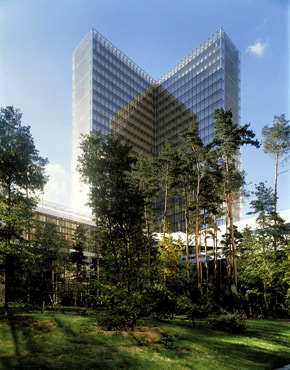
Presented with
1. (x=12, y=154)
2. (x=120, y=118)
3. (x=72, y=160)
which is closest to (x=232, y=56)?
(x=120, y=118)

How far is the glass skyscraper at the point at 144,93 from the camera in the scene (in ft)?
353

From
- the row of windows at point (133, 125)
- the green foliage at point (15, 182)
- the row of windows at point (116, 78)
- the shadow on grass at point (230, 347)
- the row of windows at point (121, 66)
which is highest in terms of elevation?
the row of windows at point (121, 66)

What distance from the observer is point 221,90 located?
106812 millimetres

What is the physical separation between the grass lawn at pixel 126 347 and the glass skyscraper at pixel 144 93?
274ft

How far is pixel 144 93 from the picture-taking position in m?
133

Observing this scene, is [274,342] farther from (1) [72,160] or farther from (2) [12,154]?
(1) [72,160]

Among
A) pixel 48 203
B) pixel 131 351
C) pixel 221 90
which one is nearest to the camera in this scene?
pixel 131 351

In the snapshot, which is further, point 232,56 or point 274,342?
point 232,56

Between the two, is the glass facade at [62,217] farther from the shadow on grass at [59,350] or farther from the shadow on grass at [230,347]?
the shadow on grass at [59,350]

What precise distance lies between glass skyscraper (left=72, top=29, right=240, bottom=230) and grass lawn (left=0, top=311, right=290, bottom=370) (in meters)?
83.4

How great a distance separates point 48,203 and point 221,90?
70.4 meters

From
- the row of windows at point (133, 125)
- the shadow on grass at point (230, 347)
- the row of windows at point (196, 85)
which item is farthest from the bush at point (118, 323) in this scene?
the row of windows at point (196, 85)

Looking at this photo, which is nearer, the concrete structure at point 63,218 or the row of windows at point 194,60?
the concrete structure at point 63,218

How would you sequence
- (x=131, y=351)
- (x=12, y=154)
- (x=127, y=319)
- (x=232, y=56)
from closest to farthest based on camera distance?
(x=131, y=351), (x=127, y=319), (x=12, y=154), (x=232, y=56)
